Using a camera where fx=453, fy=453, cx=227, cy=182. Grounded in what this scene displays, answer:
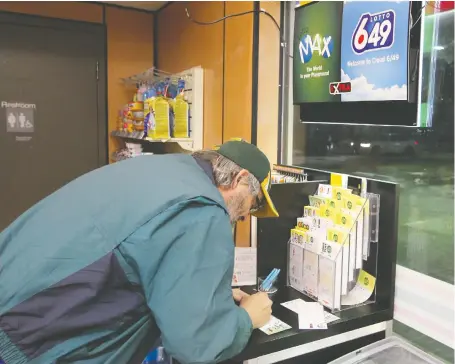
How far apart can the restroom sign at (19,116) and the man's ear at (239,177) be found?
8.61 feet

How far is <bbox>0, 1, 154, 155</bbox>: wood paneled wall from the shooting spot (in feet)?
11.8

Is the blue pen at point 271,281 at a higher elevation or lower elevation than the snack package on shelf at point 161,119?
lower

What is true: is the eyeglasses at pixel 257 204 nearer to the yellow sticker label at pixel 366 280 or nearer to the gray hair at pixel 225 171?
the gray hair at pixel 225 171

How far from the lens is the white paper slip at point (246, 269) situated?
6.21 ft

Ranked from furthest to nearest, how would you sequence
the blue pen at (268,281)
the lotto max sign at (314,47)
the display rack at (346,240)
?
the lotto max sign at (314,47), the blue pen at (268,281), the display rack at (346,240)

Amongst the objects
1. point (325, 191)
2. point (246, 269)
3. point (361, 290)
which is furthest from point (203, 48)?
point (361, 290)

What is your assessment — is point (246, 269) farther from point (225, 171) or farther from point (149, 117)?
point (149, 117)

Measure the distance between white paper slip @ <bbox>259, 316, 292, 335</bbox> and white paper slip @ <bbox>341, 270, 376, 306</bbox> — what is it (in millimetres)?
310

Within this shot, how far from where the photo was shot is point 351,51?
74.1 inches

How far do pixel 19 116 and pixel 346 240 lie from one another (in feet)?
9.03

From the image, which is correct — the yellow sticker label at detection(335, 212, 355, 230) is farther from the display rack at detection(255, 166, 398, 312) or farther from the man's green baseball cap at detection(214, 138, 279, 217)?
the man's green baseball cap at detection(214, 138, 279, 217)

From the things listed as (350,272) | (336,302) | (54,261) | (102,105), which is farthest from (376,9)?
(102,105)

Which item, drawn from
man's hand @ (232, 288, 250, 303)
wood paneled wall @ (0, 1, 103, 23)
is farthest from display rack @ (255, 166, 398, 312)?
wood paneled wall @ (0, 1, 103, 23)

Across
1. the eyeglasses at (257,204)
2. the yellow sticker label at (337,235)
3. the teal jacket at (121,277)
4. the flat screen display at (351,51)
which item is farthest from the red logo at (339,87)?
the teal jacket at (121,277)
